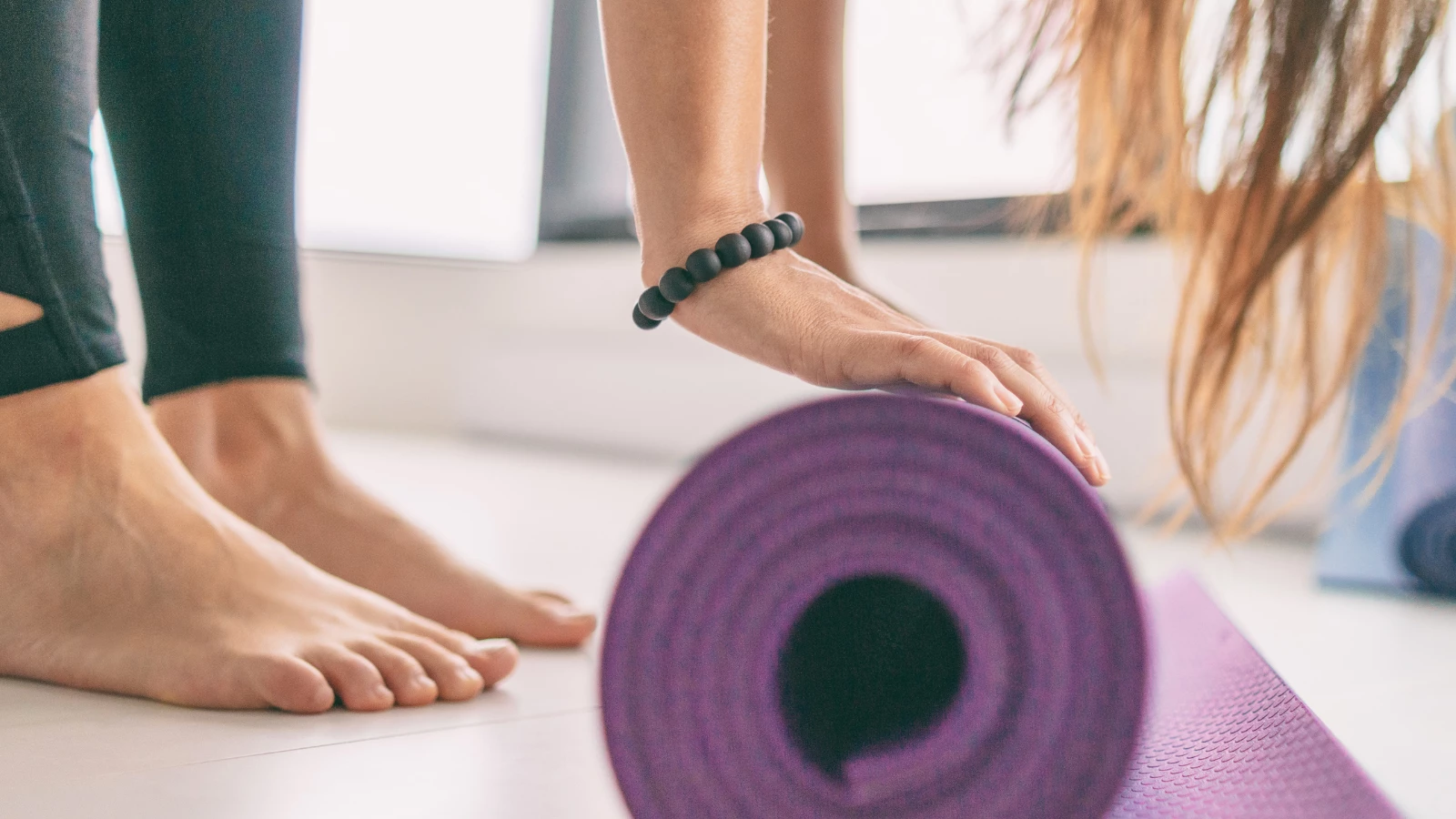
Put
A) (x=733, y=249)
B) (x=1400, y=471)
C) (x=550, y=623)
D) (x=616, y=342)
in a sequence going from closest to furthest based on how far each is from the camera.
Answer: (x=733, y=249) → (x=550, y=623) → (x=1400, y=471) → (x=616, y=342)

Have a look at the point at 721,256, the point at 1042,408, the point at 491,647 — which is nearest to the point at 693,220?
the point at 721,256

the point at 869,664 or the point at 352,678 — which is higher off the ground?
the point at 869,664

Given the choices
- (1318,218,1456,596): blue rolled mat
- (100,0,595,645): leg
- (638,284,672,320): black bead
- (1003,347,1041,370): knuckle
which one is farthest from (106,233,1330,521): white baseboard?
(1003,347,1041,370): knuckle

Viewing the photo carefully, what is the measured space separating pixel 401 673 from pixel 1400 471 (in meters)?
1.35

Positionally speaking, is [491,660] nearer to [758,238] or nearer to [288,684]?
[288,684]

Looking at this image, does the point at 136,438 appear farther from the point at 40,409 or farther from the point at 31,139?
the point at 31,139

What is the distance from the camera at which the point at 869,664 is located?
1.92 ft

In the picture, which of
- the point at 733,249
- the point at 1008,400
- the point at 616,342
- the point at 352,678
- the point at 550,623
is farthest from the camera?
the point at 616,342

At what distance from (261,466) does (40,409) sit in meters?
0.25

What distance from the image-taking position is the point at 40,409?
86cm

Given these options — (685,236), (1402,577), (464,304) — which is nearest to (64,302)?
(685,236)

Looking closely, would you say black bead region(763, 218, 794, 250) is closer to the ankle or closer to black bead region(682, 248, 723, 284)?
black bead region(682, 248, 723, 284)

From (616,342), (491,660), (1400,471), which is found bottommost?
(616,342)

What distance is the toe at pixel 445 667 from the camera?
88cm
